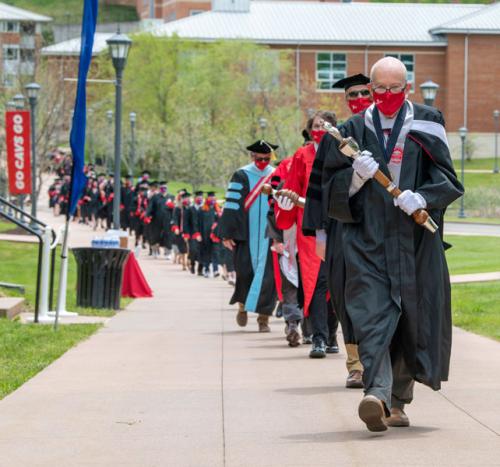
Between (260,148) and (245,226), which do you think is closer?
(260,148)

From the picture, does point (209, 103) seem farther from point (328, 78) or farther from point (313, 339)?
point (313, 339)

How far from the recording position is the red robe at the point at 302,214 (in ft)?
40.5

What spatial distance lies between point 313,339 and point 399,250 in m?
4.52

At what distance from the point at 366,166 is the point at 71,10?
14541 cm

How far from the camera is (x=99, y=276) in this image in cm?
1936

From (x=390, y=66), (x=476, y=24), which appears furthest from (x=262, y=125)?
(x=390, y=66)

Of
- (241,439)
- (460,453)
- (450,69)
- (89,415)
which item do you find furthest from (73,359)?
(450,69)

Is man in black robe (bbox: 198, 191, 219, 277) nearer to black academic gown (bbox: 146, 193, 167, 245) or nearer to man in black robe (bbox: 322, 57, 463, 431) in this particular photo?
black academic gown (bbox: 146, 193, 167, 245)

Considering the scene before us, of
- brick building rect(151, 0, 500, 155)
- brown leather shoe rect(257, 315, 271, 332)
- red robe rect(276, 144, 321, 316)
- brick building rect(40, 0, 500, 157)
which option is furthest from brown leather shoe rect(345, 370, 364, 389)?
brick building rect(151, 0, 500, 155)

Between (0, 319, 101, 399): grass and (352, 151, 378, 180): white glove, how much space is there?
334cm

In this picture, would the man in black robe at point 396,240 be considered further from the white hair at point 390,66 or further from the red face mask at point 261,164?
the red face mask at point 261,164

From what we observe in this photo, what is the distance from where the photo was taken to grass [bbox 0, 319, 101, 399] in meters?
11.3

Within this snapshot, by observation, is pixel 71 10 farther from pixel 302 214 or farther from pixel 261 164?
pixel 302 214

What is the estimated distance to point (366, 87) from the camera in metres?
11.1
